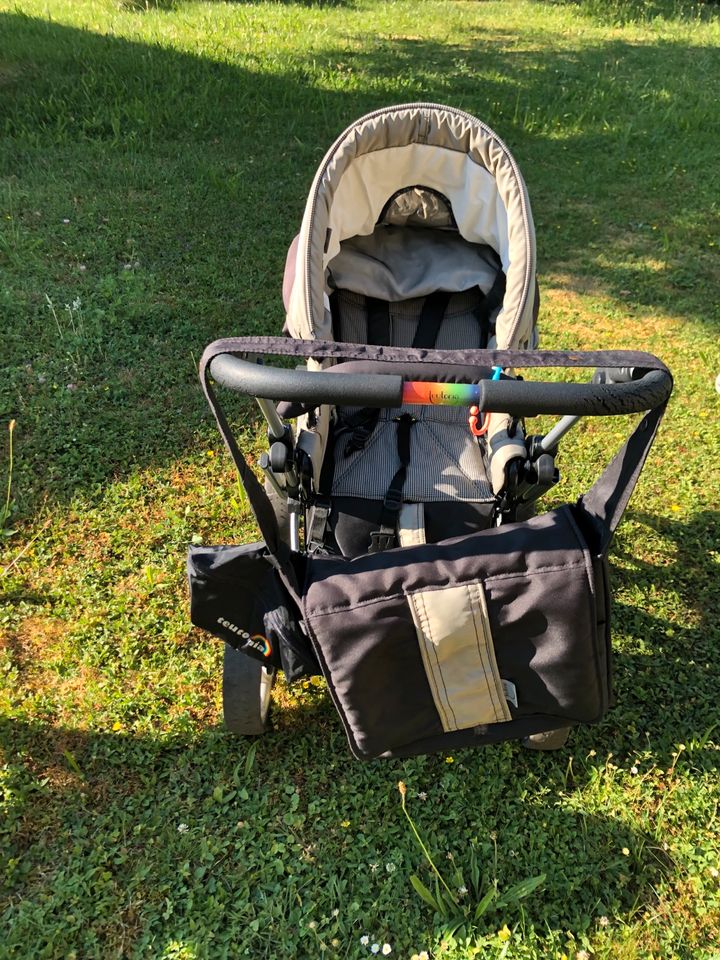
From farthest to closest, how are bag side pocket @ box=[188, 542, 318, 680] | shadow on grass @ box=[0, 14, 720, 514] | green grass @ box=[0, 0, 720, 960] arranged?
1. shadow on grass @ box=[0, 14, 720, 514]
2. green grass @ box=[0, 0, 720, 960]
3. bag side pocket @ box=[188, 542, 318, 680]

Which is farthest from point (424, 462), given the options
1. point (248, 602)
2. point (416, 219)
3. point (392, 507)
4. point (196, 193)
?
point (196, 193)

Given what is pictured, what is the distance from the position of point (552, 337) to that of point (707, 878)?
3.28 metres

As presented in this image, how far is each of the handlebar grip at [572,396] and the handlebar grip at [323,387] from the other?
187mm

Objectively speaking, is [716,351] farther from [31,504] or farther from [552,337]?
[31,504]

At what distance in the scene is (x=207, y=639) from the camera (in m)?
2.81

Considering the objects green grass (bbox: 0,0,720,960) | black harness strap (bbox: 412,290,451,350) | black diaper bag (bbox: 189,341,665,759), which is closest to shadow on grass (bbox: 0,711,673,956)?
green grass (bbox: 0,0,720,960)

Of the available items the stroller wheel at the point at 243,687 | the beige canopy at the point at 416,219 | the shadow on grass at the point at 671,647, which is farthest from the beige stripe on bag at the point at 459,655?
the beige canopy at the point at 416,219

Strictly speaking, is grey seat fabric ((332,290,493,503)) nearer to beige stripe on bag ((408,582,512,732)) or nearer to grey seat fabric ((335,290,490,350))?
grey seat fabric ((335,290,490,350))

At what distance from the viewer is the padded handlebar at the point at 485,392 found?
136 cm

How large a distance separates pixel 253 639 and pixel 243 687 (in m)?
0.38

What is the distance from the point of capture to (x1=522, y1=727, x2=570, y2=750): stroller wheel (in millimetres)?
2348

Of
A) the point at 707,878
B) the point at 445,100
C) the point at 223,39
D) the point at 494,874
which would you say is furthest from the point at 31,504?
the point at 223,39

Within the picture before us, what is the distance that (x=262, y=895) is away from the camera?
2123 mm

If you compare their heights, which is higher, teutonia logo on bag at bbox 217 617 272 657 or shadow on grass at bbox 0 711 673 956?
teutonia logo on bag at bbox 217 617 272 657
